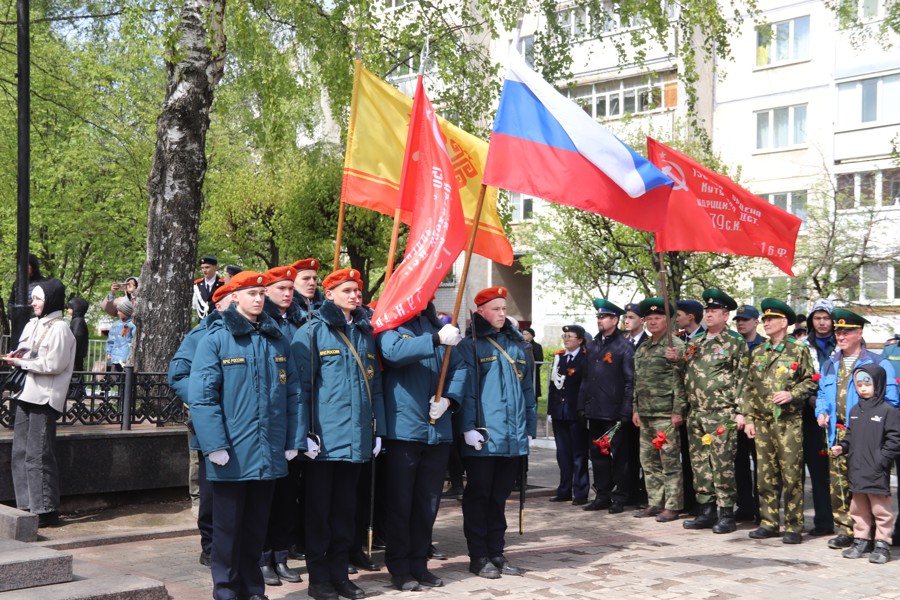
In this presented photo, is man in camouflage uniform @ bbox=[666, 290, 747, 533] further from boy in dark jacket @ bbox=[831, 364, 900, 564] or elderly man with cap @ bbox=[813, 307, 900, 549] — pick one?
boy in dark jacket @ bbox=[831, 364, 900, 564]

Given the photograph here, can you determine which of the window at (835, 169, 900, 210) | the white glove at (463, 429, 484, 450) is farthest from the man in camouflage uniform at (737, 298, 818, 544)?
the window at (835, 169, 900, 210)

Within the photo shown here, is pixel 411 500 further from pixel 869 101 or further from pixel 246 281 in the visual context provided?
pixel 869 101

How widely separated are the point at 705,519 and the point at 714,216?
296 centimetres

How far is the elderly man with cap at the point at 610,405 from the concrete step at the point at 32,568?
6312 mm

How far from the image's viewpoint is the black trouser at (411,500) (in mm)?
7598

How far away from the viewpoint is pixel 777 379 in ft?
32.6

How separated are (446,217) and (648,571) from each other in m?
3.15

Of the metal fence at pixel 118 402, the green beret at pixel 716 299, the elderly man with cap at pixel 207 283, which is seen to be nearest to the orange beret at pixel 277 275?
the metal fence at pixel 118 402

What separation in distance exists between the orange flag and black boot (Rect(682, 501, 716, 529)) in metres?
3.34

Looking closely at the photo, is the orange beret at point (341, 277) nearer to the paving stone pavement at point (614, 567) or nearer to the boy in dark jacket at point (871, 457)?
the paving stone pavement at point (614, 567)

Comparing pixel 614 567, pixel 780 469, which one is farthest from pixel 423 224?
pixel 780 469

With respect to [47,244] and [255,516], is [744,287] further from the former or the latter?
[255,516]

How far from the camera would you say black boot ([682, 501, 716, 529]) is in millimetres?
10547

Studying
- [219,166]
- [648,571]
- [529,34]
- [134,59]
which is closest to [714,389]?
[648,571]
